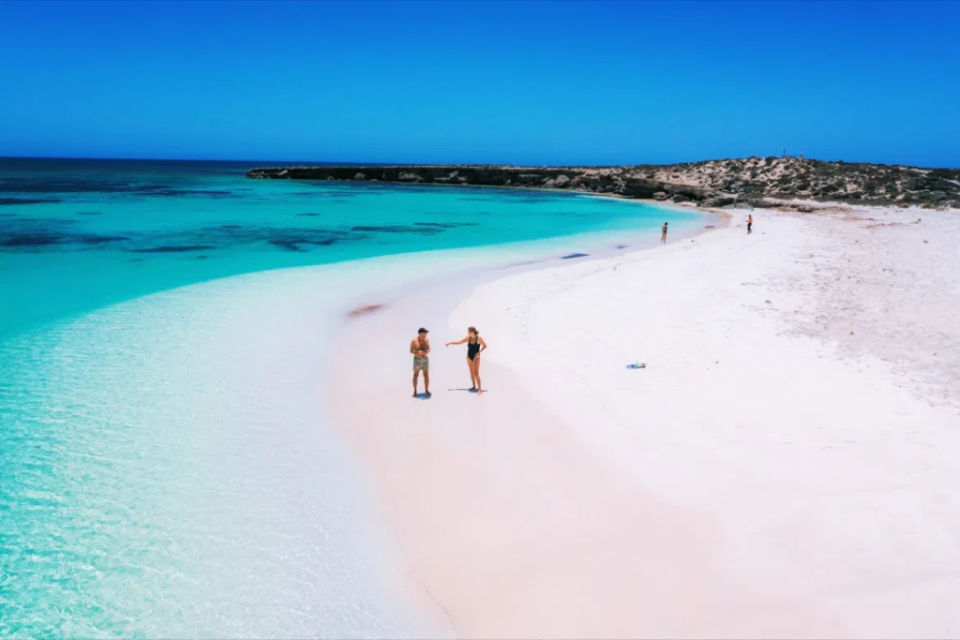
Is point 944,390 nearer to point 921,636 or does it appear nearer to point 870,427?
point 870,427

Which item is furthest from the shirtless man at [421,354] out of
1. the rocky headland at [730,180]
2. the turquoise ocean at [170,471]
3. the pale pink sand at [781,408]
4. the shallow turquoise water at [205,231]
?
the rocky headland at [730,180]

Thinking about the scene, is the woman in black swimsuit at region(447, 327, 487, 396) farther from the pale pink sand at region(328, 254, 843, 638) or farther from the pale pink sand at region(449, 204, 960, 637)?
the pale pink sand at region(449, 204, 960, 637)

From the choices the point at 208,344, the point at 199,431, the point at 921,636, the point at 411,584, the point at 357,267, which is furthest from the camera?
the point at 357,267

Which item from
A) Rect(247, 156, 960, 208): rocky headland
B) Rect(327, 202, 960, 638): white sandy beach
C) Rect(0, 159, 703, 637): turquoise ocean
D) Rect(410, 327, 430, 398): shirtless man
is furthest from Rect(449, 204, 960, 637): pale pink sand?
Rect(247, 156, 960, 208): rocky headland

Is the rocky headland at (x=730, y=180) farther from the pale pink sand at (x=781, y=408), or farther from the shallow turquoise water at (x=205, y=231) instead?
the pale pink sand at (x=781, y=408)

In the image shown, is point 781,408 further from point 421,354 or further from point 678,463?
point 421,354

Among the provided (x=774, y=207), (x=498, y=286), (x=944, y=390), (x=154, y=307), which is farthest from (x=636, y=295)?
(x=774, y=207)
